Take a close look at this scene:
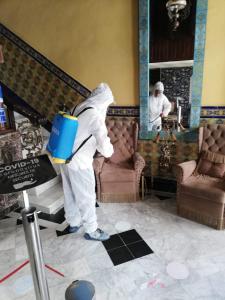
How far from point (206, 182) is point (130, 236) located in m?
1.06

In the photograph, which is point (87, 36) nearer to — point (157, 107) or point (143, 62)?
point (143, 62)

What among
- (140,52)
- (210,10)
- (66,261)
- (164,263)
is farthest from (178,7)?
(66,261)

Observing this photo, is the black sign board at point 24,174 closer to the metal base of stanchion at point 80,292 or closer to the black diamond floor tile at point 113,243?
the metal base of stanchion at point 80,292

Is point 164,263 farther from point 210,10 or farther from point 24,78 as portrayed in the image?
point 24,78

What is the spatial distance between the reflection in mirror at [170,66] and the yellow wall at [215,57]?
0.18 metres

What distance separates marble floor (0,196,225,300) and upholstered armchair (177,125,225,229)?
14 centimetres

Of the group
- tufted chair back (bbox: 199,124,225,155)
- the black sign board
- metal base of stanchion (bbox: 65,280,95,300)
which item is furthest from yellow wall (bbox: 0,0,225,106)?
metal base of stanchion (bbox: 65,280,95,300)

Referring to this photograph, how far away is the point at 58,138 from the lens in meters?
1.66

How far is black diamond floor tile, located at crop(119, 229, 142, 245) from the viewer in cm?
247

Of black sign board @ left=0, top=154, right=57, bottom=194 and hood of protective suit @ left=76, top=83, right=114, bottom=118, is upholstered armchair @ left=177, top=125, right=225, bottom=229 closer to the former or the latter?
hood of protective suit @ left=76, top=83, right=114, bottom=118

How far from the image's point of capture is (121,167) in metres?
3.29

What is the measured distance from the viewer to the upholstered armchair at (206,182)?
2533 mm

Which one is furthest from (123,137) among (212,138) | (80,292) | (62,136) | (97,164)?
(80,292)

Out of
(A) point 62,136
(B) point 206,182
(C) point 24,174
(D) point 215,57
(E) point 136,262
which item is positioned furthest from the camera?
(D) point 215,57
